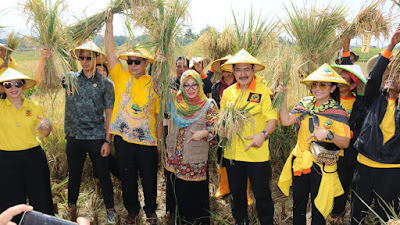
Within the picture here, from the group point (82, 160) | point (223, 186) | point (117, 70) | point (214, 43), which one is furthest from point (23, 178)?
point (214, 43)

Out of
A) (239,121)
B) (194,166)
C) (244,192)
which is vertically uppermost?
(239,121)

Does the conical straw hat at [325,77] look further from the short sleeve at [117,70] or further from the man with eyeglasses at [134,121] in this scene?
the short sleeve at [117,70]

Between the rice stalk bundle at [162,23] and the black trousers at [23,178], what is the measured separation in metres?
1.41

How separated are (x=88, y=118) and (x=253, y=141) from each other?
174 centimetres

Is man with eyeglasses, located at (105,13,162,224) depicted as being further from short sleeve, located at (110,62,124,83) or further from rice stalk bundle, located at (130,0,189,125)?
rice stalk bundle, located at (130,0,189,125)

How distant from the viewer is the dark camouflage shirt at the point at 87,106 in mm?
3395

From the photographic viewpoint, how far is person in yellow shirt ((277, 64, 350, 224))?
277 cm

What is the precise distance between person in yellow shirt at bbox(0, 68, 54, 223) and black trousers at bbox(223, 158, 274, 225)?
72.7 inches

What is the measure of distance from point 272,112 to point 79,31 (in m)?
2.00

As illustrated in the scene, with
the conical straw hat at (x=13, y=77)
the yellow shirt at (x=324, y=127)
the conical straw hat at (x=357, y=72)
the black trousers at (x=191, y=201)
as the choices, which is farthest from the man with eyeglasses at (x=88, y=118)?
the conical straw hat at (x=357, y=72)

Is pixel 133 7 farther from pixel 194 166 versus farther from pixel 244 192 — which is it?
pixel 244 192

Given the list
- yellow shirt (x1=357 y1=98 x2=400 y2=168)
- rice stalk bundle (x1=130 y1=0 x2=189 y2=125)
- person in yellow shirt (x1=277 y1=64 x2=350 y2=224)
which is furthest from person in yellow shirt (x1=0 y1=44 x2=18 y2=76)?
yellow shirt (x1=357 y1=98 x2=400 y2=168)

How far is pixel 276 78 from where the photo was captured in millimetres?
2969

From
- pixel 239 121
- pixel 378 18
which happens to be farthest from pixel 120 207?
pixel 378 18
